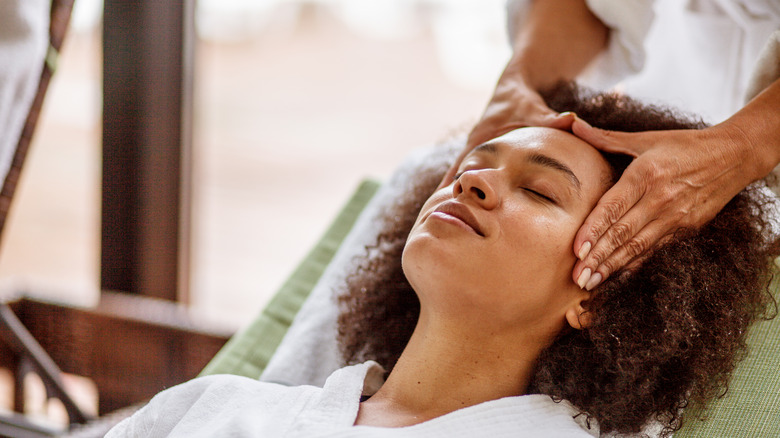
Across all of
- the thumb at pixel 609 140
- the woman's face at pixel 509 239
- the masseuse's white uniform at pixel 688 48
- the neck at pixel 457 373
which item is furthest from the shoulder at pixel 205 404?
the masseuse's white uniform at pixel 688 48

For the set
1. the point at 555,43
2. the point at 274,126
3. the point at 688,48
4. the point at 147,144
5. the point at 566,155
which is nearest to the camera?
the point at 566,155

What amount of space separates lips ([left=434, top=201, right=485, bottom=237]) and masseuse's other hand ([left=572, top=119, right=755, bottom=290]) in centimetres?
15

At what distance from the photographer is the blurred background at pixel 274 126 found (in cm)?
324

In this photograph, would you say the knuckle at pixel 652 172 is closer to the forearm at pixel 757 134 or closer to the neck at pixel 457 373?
the forearm at pixel 757 134

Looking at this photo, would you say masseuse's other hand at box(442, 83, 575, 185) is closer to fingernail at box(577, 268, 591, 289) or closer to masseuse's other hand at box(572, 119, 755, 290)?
masseuse's other hand at box(572, 119, 755, 290)

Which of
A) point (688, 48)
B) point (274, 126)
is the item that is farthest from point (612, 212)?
point (274, 126)

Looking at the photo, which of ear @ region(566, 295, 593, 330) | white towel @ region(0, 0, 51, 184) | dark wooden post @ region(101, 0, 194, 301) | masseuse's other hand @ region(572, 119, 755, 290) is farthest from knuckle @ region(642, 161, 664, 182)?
dark wooden post @ region(101, 0, 194, 301)

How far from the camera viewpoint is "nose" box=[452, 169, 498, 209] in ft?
3.49

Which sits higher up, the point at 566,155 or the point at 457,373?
the point at 566,155

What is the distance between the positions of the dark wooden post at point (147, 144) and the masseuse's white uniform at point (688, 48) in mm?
1274

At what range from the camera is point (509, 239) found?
1.04 metres

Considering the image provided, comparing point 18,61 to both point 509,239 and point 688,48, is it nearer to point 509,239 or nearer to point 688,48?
point 509,239

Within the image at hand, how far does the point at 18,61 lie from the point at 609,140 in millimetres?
1095

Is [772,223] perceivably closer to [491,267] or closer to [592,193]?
[592,193]
